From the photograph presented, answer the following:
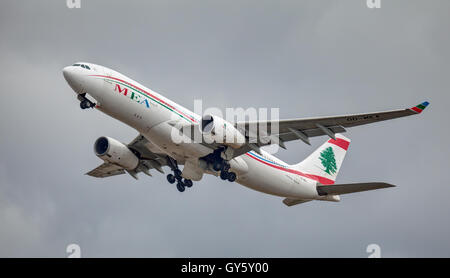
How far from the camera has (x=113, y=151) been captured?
136 ft

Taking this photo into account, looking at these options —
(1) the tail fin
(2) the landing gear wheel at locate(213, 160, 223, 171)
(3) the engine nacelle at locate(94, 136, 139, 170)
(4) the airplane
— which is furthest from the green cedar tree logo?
(3) the engine nacelle at locate(94, 136, 139, 170)

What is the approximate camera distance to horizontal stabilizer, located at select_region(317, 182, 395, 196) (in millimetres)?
39797

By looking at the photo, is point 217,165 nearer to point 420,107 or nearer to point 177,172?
point 177,172

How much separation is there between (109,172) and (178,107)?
10.5m

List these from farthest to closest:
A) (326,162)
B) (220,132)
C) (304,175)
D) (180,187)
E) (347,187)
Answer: (326,162)
(304,175)
(180,187)
(347,187)
(220,132)

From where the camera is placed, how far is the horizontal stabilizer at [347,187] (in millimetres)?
39797

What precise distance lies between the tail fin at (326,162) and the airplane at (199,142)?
107 mm

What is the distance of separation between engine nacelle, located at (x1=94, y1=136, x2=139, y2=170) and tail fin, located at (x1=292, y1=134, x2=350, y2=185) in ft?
34.3

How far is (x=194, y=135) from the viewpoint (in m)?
37.2

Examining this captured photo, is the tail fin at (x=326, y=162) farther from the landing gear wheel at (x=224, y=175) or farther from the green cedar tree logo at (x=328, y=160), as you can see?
the landing gear wheel at (x=224, y=175)

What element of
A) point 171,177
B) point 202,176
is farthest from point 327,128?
point 171,177

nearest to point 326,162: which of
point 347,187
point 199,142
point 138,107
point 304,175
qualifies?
point 304,175

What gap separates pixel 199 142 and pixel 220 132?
5.57ft

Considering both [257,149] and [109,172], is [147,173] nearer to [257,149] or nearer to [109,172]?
[109,172]
